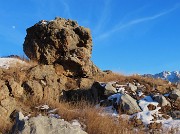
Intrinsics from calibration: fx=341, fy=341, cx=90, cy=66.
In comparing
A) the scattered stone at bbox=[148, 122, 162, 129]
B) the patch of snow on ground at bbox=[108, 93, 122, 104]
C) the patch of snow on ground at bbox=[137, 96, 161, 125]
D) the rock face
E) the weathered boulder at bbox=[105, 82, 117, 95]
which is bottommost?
the scattered stone at bbox=[148, 122, 162, 129]

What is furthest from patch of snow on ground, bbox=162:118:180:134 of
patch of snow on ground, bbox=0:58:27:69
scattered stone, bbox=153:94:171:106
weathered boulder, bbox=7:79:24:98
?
patch of snow on ground, bbox=0:58:27:69

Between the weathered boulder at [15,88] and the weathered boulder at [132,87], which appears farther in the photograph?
the weathered boulder at [132,87]

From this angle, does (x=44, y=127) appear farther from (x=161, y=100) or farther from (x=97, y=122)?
(x=161, y=100)

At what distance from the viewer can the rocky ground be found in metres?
10.9

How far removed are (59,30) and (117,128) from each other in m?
8.89

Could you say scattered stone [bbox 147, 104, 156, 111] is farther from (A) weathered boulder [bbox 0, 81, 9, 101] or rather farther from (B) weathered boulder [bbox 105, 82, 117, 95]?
(A) weathered boulder [bbox 0, 81, 9, 101]

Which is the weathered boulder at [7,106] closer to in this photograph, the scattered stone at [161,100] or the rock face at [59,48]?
the rock face at [59,48]

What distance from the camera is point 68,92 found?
15742 millimetres

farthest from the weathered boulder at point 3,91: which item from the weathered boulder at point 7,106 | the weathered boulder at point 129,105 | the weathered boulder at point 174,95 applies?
the weathered boulder at point 174,95

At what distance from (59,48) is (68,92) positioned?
317 cm

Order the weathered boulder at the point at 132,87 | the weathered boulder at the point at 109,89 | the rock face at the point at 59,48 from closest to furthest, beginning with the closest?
the weathered boulder at the point at 109,89 < the weathered boulder at the point at 132,87 < the rock face at the point at 59,48

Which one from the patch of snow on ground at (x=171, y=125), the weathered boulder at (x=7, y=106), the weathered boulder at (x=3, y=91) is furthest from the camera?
the weathered boulder at (x=3, y=91)

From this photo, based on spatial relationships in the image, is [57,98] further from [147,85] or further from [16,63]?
[147,85]

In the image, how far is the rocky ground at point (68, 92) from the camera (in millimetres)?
10906
